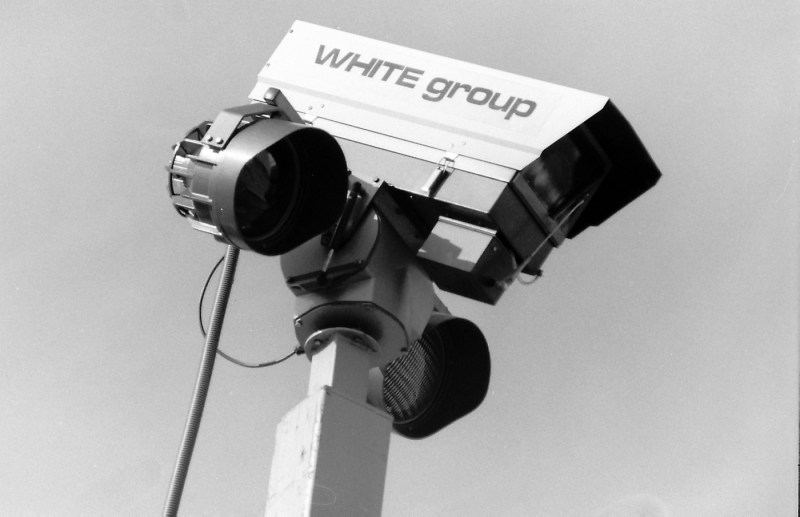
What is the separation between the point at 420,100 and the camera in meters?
4.64

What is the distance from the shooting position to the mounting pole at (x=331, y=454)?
134 inches

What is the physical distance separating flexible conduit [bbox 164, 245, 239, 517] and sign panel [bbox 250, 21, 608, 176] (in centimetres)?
76

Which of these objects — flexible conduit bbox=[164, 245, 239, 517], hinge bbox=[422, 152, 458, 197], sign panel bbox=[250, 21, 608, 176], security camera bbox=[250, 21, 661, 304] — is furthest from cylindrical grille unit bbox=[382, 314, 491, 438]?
flexible conduit bbox=[164, 245, 239, 517]

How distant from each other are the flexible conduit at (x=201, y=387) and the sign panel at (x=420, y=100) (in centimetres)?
76

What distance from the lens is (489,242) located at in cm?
416

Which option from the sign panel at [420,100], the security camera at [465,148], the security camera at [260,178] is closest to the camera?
the security camera at [260,178]

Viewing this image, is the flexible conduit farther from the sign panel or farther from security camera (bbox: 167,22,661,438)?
the sign panel

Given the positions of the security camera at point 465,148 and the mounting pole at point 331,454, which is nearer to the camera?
the mounting pole at point 331,454

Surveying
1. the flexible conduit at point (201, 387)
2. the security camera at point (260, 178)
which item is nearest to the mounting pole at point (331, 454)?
the flexible conduit at point (201, 387)

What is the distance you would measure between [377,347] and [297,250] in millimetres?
451

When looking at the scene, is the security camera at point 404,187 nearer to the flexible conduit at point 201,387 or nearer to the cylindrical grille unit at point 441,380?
the cylindrical grille unit at point 441,380

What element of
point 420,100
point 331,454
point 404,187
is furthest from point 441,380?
point 331,454

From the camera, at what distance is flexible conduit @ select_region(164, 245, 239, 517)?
12.4 ft

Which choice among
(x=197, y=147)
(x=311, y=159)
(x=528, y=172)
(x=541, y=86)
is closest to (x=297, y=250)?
(x=311, y=159)
